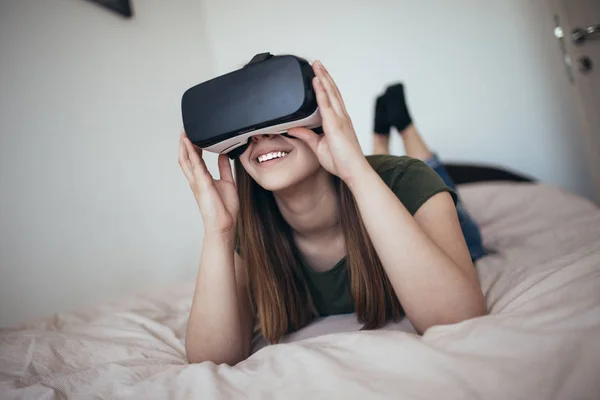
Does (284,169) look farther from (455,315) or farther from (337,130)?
(455,315)

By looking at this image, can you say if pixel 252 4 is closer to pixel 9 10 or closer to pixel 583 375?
pixel 9 10

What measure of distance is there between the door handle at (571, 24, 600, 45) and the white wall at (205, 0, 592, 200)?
8.4 inches

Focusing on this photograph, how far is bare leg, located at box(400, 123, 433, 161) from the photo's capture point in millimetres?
1522

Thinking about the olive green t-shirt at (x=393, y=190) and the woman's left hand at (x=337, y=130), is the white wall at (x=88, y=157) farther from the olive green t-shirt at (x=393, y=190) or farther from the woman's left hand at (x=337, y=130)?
the woman's left hand at (x=337, y=130)

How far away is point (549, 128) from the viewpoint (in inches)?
74.4

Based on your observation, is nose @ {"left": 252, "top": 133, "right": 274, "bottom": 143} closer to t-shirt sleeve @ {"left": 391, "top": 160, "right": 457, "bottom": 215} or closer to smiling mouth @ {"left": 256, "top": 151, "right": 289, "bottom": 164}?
smiling mouth @ {"left": 256, "top": 151, "right": 289, "bottom": 164}

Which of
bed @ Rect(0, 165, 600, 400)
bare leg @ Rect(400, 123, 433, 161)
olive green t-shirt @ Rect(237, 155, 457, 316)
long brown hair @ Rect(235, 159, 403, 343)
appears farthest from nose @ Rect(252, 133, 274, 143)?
bare leg @ Rect(400, 123, 433, 161)

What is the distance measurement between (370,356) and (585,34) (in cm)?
152

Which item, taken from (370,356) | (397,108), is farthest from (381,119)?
(370,356)

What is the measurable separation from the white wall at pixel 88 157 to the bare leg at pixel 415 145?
924mm

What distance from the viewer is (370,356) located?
53cm

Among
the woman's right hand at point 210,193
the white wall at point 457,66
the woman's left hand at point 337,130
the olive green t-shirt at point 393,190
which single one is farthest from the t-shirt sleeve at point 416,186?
the white wall at point 457,66

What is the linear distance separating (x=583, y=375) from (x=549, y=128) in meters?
1.72

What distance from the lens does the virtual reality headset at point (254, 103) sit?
0.67 m
